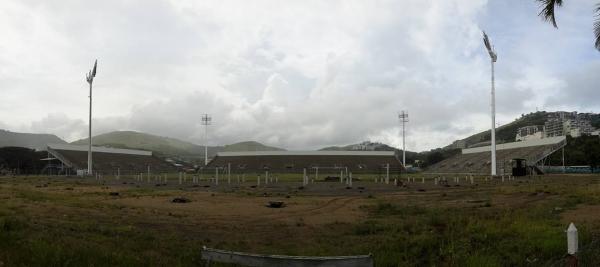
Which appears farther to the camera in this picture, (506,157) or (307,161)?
(307,161)

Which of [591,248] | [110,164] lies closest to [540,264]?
[591,248]

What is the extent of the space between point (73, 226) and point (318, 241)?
A: 6348 millimetres

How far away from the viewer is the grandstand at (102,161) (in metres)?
107

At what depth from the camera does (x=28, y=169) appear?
114875mm

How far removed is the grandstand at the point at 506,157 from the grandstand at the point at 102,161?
64.8 m

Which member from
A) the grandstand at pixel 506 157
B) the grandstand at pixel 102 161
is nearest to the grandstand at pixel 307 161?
the grandstand at pixel 506 157

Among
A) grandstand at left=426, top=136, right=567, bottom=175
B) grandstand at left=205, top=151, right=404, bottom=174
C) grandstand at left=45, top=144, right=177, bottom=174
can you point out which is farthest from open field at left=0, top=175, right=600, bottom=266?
grandstand at left=205, top=151, right=404, bottom=174

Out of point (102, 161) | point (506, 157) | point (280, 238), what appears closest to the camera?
point (280, 238)

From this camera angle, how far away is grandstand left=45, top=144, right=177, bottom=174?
10723cm

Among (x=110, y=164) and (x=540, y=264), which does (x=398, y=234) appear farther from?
(x=110, y=164)

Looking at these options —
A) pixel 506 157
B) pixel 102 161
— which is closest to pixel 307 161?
pixel 506 157

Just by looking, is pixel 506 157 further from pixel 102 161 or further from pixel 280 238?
pixel 280 238

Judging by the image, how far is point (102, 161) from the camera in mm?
115875

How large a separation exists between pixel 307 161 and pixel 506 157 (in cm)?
4435
